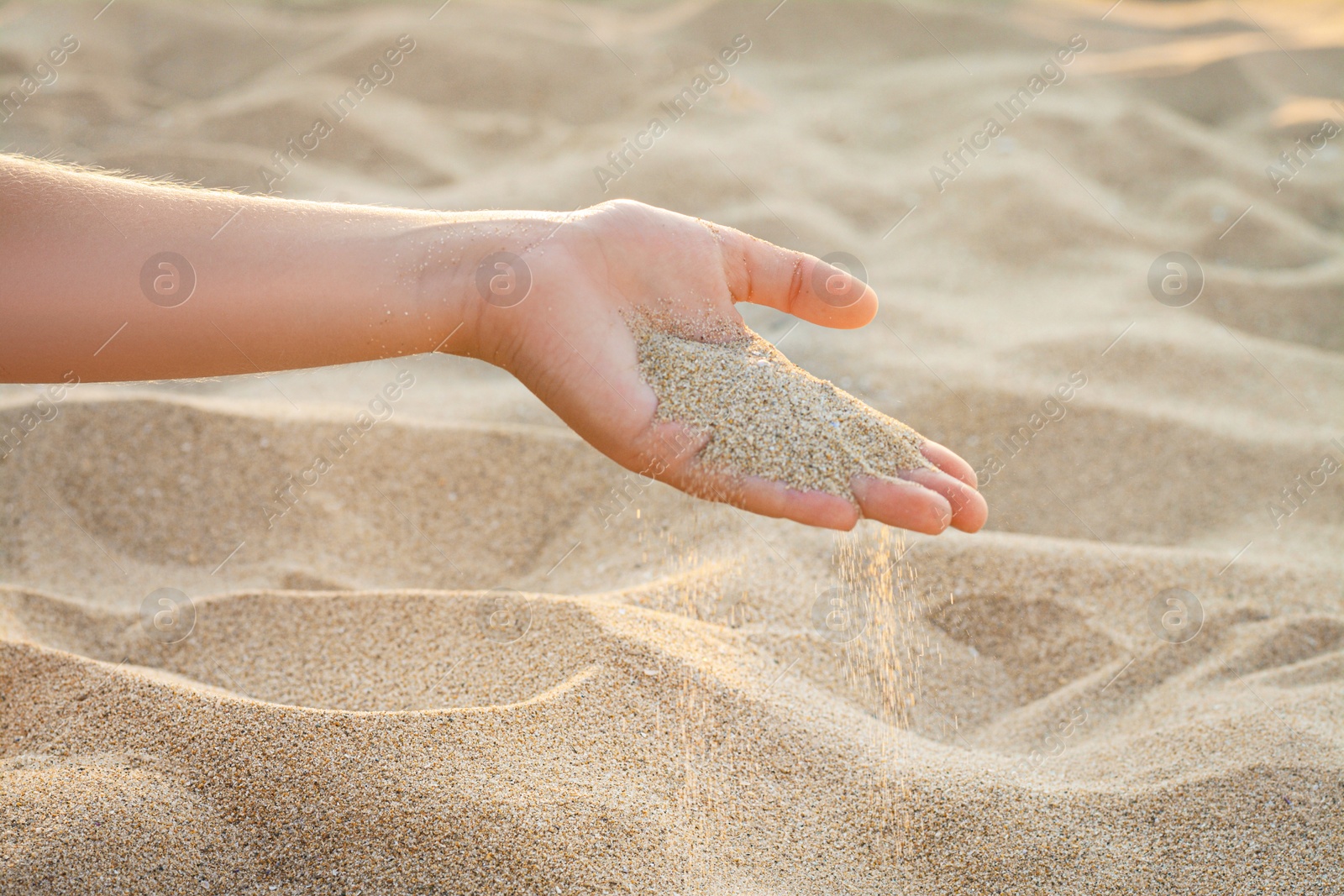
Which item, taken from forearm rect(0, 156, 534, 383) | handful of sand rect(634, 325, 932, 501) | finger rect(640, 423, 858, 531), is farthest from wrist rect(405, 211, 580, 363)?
finger rect(640, 423, 858, 531)

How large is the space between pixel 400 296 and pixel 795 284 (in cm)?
80

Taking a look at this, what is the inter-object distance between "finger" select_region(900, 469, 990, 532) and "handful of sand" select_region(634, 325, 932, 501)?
0.04m

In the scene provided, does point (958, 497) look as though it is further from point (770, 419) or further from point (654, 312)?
point (654, 312)

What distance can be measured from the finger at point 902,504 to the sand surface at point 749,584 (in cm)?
33

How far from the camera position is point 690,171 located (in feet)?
12.3

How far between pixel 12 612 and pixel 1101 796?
1.99 meters

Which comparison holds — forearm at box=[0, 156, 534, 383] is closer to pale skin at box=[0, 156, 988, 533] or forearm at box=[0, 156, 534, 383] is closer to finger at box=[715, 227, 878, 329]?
pale skin at box=[0, 156, 988, 533]

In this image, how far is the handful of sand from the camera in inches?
66.6

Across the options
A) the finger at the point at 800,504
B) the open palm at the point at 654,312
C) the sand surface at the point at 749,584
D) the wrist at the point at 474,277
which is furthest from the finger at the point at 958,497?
the wrist at the point at 474,277

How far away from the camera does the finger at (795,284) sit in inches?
73.9

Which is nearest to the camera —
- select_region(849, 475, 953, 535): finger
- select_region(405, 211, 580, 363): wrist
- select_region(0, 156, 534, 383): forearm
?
select_region(0, 156, 534, 383): forearm

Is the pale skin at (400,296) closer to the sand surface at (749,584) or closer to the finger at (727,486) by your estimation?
the finger at (727,486)

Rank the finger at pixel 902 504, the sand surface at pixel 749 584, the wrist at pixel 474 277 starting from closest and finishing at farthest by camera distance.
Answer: the sand surface at pixel 749 584, the finger at pixel 902 504, the wrist at pixel 474 277

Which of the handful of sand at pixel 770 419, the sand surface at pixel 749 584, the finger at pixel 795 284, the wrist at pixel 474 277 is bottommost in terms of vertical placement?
the sand surface at pixel 749 584
